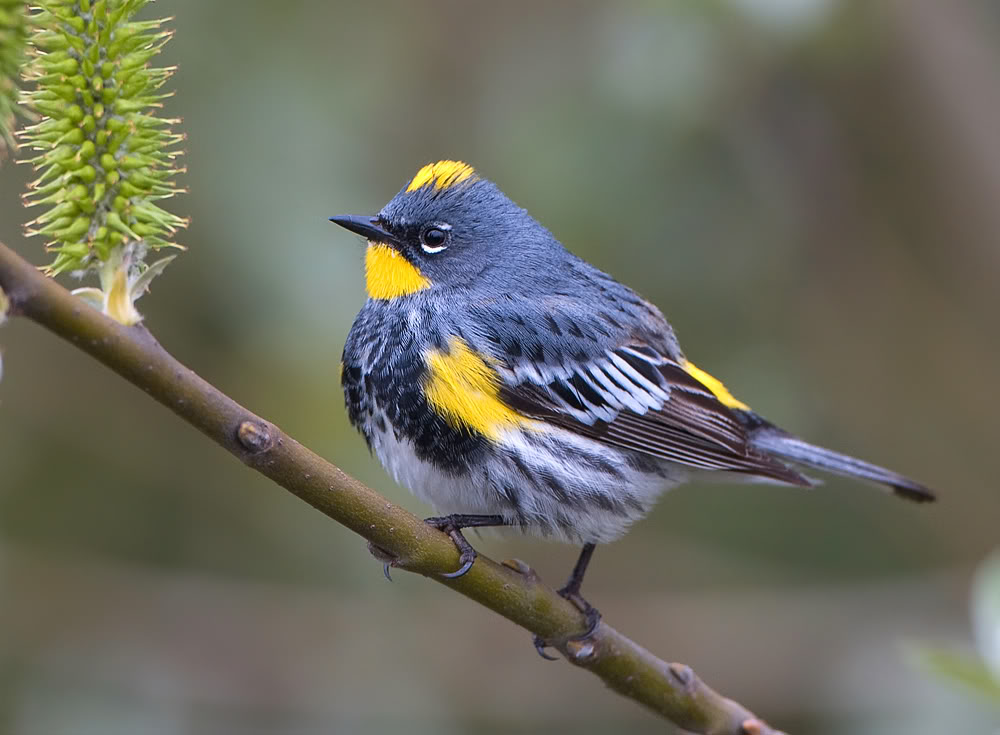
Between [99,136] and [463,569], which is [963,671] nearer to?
[463,569]

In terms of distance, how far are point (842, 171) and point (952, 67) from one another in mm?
688

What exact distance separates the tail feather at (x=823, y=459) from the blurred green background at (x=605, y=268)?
56cm

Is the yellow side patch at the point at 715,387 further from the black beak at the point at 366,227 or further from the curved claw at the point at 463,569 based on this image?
the curved claw at the point at 463,569

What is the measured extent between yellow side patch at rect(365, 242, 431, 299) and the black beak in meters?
0.06

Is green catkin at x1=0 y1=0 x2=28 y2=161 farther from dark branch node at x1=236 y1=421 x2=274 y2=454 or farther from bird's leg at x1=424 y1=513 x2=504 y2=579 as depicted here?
bird's leg at x1=424 y1=513 x2=504 y2=579

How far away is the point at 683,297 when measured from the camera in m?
5.23

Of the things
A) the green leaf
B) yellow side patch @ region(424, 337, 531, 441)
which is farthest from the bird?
the green leaf

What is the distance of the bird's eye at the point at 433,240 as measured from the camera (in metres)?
3.90

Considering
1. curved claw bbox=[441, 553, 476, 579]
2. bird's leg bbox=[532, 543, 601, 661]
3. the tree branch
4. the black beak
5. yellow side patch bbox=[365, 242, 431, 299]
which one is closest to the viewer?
the tree branch

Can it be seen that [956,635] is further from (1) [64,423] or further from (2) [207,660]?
(1) [64,423]

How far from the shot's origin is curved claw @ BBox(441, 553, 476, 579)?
2.41 m

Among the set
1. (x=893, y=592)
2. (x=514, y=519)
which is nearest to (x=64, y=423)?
(x=514, y=519)

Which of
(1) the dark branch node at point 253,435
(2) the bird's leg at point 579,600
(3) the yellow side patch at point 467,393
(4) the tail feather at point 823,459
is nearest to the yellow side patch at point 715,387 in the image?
(4) the tail feather at point 823,459

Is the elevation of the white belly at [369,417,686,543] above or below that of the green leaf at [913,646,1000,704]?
above
